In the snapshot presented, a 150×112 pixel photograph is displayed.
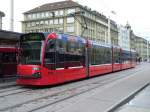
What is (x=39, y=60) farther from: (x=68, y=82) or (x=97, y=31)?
(x=97, y=31)

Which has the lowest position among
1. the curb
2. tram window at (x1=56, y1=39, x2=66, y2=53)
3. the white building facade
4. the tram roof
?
the curb

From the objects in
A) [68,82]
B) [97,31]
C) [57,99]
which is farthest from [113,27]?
[57,99]

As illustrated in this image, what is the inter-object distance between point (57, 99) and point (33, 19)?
10256 centimetres

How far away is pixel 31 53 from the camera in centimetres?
1834

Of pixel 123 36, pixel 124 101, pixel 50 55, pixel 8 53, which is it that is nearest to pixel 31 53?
pixel 50 55

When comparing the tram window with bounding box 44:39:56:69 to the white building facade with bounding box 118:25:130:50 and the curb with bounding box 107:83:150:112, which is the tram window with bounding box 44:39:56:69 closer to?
the curb with bounding box 107:83:150:112

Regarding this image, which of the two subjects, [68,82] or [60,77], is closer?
[60,77]

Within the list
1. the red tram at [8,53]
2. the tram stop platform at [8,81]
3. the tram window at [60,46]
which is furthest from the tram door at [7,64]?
the tram window at [60,46]

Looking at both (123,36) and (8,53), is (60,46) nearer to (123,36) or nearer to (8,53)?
(8,53)

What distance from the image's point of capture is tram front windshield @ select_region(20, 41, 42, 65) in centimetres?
1811

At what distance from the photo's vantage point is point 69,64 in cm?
2131

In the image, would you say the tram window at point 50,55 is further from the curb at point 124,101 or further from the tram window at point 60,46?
the curb at point 124,101

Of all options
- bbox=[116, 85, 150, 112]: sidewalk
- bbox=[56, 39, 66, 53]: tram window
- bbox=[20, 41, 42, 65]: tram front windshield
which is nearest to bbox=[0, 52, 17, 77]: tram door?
bbox=[20, 41, 42, 65]: tram front windshield

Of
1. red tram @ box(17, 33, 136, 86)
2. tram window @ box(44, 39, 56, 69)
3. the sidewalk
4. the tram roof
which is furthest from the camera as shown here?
the tram roof
